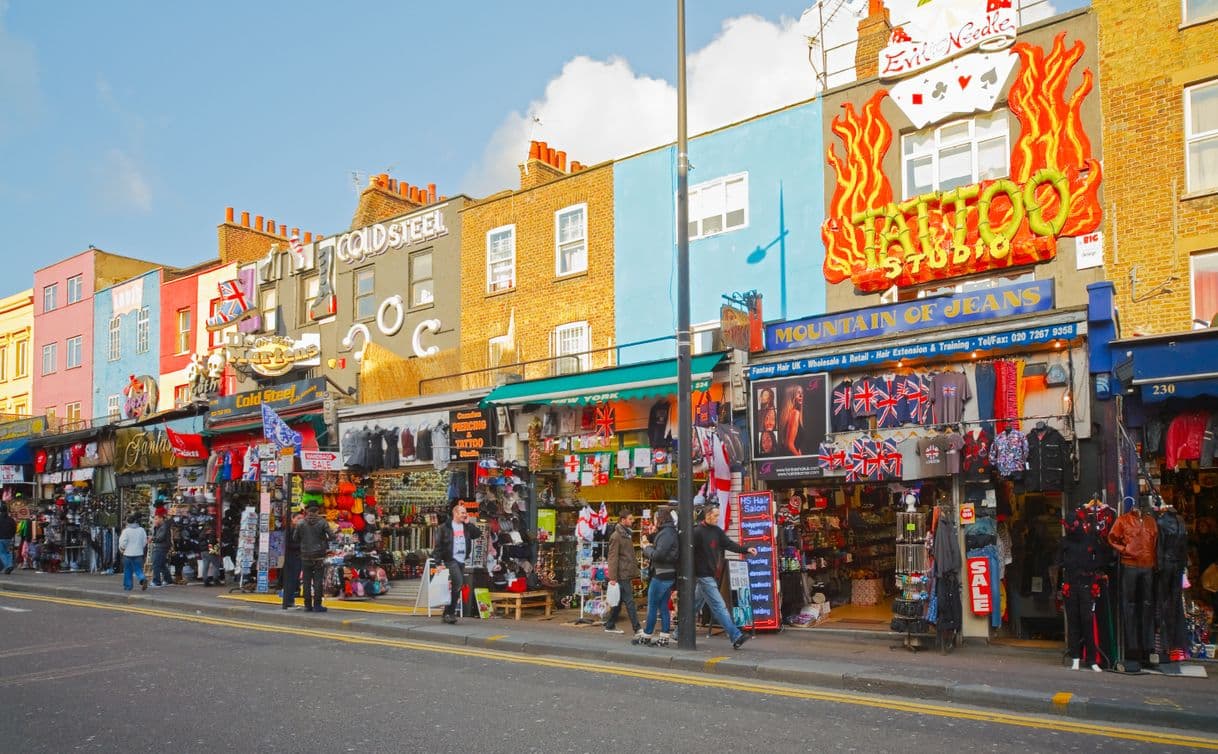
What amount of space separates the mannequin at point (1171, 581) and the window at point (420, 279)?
58.3ft

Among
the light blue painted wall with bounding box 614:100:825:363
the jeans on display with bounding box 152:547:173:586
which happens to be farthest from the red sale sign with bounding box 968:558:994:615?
the jeans on display with bounding box 152:547:173:586

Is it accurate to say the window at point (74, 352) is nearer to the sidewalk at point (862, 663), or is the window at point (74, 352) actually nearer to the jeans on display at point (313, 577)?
the sidewalk at point (862, 663)

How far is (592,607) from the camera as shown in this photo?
16531 millimetres

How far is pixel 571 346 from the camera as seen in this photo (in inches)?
869

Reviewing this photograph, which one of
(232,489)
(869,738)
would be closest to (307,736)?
(869,738)

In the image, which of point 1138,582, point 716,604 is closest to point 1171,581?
point 1138,582

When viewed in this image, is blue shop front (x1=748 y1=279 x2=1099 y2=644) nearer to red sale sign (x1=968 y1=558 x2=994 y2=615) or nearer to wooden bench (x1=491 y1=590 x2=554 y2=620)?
red sale sign (x1=968 y1=558 x2=994 y2=615)

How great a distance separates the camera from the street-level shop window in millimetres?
26500

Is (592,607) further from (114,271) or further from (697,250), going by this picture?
(114,271)

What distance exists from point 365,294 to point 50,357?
807 inches

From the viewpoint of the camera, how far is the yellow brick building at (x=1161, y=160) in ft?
48.7

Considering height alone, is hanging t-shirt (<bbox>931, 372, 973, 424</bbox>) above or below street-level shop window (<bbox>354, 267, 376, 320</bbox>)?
below

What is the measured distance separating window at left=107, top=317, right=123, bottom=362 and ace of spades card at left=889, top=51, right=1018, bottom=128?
29333 mm

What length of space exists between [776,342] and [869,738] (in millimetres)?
8530
